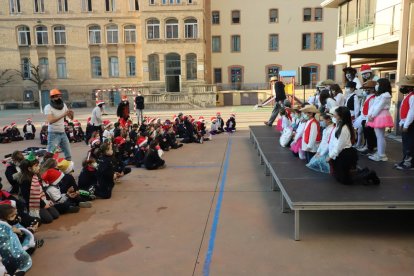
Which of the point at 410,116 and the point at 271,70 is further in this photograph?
the point at 271,70

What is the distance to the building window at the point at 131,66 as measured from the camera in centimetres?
4272

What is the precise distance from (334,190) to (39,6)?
147ft

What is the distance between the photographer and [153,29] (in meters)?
40.5

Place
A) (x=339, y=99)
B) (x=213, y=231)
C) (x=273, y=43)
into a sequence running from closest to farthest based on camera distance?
1. (x=213, y=231)
2. (x=339, y=99)
3. (x=273, y=43)

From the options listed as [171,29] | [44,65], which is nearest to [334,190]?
[171,29]

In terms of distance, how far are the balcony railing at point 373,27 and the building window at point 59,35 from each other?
3330 cm

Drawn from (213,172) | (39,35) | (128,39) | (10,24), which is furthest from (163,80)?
(213,172)

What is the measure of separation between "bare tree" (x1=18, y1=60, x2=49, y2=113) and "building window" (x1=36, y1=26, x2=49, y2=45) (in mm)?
2612


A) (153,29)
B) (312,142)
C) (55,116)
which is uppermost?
(153,29)

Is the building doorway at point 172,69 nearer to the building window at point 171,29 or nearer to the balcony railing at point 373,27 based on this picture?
the building window at point 171,29

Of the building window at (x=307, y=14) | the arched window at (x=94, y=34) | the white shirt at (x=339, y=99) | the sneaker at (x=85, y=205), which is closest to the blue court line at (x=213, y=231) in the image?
the sneaker at (x=85, y=205)

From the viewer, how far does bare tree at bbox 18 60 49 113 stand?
42.0 meters

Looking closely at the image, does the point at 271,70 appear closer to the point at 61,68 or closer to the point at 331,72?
the point at 331,72

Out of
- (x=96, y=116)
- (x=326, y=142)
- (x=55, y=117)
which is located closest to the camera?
(x=326, y=142)
